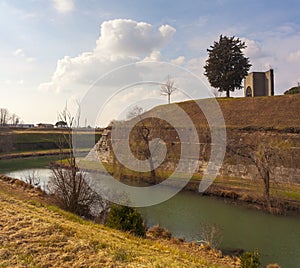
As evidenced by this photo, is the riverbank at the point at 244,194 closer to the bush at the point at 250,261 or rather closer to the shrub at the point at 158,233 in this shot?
the shrub at the point at 158,233

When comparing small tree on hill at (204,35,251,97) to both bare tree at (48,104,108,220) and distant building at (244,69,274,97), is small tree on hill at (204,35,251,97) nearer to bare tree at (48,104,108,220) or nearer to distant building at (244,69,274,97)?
distant building at (244,69,274,97)

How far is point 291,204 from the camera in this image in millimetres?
15148

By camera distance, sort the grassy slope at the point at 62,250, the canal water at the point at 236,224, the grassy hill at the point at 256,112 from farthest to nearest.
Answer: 1. the grassy hill at the point at 256,112
2. the canal water at the point at 236,224
3. the grassy slope at the point at 62,250

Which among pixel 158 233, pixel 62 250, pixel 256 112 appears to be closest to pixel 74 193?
pixel 158 233

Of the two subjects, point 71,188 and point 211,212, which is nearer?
point 71,188

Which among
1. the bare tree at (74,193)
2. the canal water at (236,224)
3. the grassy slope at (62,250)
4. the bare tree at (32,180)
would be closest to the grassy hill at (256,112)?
the bare tree at (32,180)

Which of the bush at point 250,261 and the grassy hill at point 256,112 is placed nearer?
the bush at point 250,261

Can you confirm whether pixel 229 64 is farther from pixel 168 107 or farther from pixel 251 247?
pixel 251 247

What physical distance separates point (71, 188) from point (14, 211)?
3696 millimetres

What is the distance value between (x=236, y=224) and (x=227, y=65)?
24.4 metres

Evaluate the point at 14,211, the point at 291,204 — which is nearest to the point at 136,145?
the point at 291,204

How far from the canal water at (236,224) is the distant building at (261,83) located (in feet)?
71.5

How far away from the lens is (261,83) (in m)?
35.7

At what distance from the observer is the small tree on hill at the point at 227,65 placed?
1347 inches
